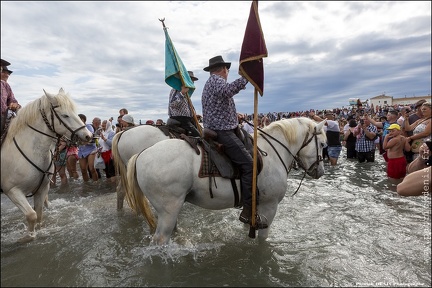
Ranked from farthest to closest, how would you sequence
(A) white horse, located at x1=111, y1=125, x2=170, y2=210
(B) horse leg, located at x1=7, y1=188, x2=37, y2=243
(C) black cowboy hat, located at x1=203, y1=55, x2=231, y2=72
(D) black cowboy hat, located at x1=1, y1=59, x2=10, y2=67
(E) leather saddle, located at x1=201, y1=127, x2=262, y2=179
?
1. (A) white horse, located at x1=111, y1=125, x2=170, y2=210
2. (D) black cowboy hat, located at x1=1, y1=59, x2=10, y2=67
3. (B) horse leg, located at x1=7, y1=188, x2=37, y2=243
4. (C) black cowboy hat, located at x1=203, y1=55, x2=231, y2=72
5. (E) leather saddle, located at x1=201, y1=127, x2=262, y2=179

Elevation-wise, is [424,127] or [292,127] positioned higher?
[292,127]

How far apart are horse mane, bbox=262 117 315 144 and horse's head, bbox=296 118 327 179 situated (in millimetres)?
18

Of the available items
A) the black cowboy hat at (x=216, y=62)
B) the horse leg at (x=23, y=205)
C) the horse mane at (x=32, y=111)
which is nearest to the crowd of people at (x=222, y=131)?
the black cowboy hat at (x=216, y=62)

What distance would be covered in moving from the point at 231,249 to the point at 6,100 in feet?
16.5

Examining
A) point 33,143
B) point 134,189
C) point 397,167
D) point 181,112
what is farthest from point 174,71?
point 397,167

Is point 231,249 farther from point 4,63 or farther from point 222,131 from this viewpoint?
point 4,63

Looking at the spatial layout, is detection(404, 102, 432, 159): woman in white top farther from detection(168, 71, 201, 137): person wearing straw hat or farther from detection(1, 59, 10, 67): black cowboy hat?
detection(1, 59, 10, 67): black cowboy hat

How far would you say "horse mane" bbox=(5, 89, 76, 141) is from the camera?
4.62m

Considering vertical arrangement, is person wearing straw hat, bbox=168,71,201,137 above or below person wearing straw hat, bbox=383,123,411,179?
above

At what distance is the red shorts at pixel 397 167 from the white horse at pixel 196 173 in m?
4.86

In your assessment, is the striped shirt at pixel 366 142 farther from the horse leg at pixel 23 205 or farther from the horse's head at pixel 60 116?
the horse leg at pixel 23 205

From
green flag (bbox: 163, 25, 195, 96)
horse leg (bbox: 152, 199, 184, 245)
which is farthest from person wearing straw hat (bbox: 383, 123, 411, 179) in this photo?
horse leg (bbox: 152, 199, 184, 245)

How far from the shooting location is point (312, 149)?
458cm

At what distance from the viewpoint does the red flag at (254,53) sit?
383cm
